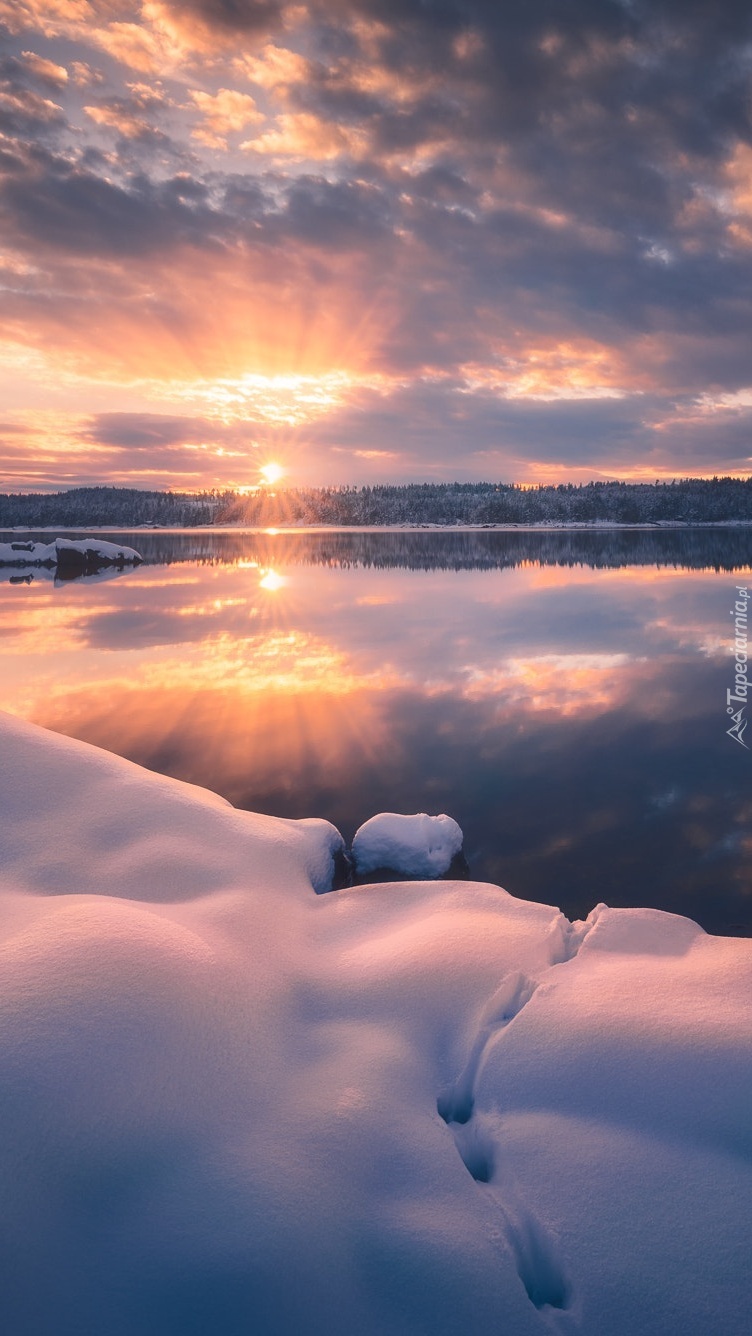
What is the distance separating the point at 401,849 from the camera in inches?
247

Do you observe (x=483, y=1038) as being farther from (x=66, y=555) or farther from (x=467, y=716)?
(x=66, y=555)

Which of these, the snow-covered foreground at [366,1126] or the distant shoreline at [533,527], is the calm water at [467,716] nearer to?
the snow-covered foreground at [366,1126]

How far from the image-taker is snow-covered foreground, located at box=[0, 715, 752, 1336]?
2.14 metres

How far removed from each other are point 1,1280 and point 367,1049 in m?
1.74

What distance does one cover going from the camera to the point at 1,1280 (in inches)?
80.3

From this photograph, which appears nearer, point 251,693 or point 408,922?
point 408,922

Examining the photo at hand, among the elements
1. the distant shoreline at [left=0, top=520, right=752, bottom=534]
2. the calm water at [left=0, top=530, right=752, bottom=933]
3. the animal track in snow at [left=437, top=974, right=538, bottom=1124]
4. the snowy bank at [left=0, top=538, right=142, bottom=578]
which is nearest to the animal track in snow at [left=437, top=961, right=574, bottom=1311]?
the animal track in snow at [left=437, top=974, right=538, bottom=1124]

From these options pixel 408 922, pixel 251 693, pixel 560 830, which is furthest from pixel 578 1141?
pixel 251 693

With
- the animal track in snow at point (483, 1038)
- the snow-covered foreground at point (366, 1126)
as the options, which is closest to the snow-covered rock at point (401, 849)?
the snow-covered foreground at point (366, 1126)

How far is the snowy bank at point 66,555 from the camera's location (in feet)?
154

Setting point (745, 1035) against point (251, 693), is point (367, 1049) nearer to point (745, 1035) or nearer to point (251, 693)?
point (745, 1035)

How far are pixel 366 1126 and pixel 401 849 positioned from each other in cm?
348

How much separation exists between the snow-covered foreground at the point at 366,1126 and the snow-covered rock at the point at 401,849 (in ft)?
5.75

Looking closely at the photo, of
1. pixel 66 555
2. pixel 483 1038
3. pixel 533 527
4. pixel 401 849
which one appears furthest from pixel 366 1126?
pixel 533 527
